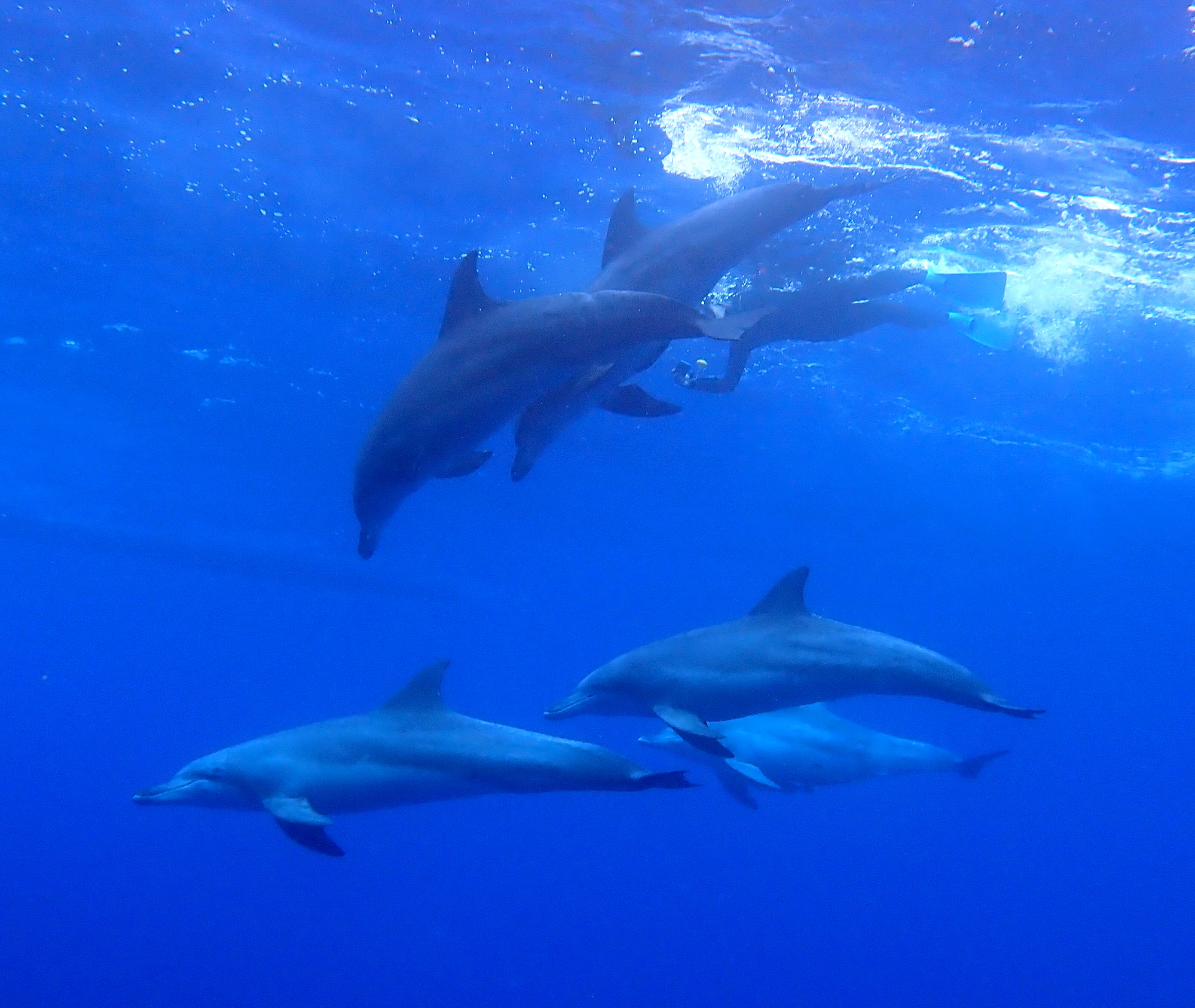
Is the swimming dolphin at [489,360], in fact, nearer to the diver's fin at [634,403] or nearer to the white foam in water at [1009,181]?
the diver's fin at [634,403]

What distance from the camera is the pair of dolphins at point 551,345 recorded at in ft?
14.8

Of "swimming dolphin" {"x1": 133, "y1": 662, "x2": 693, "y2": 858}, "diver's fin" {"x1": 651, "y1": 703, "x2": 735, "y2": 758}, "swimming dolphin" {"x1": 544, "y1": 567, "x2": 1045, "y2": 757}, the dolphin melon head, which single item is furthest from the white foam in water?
the dolphin melon head

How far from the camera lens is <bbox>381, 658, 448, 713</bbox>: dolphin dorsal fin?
7117 mm

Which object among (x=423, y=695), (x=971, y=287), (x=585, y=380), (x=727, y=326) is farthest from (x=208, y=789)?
(x=971, y=287)

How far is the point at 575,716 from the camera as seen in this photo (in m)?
7.49

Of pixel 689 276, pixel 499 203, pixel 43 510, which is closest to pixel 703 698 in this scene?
pixel 689 276

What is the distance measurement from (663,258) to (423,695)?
12.3ft

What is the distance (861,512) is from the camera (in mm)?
31266

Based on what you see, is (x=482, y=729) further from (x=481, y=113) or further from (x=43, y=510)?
(x=43, y=510)

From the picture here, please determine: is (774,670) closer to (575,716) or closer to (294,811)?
(575,716)

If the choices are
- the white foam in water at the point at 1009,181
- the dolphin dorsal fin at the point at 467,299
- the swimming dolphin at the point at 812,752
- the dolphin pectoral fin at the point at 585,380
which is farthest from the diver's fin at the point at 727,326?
the white foam in water at the point at 1009,181

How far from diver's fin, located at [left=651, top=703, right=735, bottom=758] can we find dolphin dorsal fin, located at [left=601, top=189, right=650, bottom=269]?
301cm

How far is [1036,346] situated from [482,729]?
1510cm

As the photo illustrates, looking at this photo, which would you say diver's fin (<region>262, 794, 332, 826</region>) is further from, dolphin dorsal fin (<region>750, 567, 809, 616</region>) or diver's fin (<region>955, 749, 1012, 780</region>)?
diver's fin (<region>955, 749, 1012, 780</region>)
